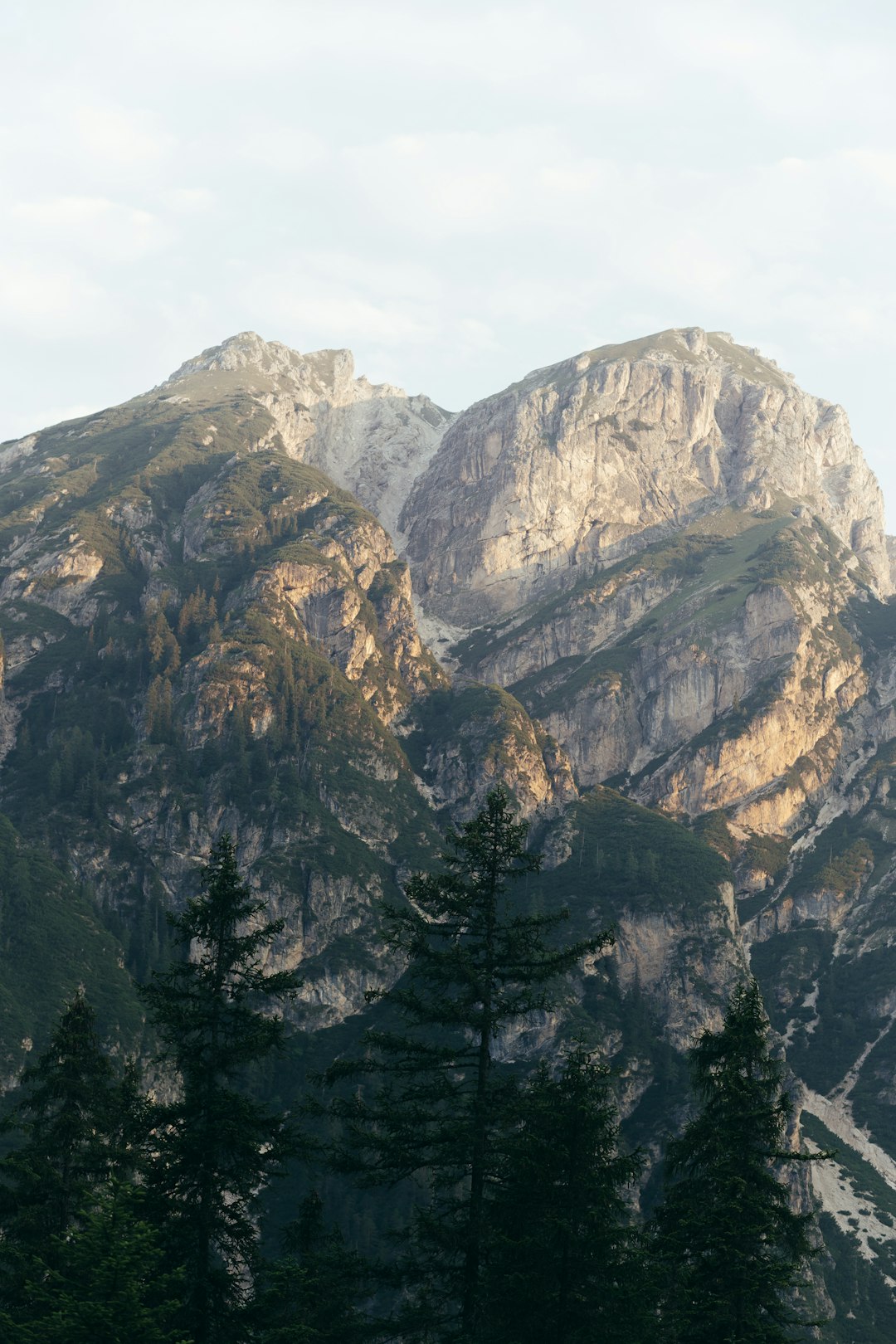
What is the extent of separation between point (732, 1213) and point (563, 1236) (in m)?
8.17

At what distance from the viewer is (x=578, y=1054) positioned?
48.1 meters

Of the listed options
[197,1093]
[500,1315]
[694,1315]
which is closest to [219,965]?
[197,1093]

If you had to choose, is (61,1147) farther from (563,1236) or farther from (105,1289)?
(563,1236)

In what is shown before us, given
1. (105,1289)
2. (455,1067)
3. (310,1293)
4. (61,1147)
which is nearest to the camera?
(105,1289)

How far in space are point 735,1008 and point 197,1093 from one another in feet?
75.4

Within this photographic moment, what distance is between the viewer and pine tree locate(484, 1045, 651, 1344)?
42438 mm

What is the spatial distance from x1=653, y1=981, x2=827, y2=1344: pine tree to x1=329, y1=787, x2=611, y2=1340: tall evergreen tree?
6921 millimetres

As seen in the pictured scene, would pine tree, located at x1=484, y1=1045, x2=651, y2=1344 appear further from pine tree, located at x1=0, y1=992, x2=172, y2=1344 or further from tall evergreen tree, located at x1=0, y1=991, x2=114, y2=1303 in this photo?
tall evergreen tree, located at x1=0, y1=991, x2=114, y2=1303

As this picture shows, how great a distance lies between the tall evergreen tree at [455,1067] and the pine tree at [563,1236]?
86 cm

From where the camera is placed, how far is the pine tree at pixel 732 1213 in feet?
153

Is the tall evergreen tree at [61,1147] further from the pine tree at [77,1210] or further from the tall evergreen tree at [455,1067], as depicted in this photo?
the tall evergreen tree at [455,1067]

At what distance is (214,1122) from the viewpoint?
4462 centimetres

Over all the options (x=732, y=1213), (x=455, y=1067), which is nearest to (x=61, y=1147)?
(x=455, y=1067)

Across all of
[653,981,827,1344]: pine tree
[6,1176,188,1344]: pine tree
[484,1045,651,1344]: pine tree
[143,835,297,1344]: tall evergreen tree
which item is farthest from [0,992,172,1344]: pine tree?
[653,981,827,1344]: pine tree
